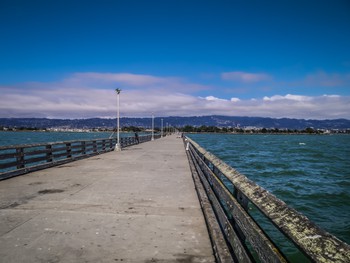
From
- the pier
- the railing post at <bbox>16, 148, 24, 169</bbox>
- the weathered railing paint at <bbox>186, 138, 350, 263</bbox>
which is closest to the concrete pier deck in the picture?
the pier

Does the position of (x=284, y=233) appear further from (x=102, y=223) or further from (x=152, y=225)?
(x=102, y=223)

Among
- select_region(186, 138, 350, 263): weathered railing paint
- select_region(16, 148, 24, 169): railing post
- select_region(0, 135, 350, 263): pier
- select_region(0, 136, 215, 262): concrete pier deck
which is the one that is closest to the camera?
select_region(186, 138, 350, 263): weathered railing paint

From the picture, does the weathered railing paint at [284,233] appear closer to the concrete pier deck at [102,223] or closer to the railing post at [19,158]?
the concrete pier deck at [102,223]

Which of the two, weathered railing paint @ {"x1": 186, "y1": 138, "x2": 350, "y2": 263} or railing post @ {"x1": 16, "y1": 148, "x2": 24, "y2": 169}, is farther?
railing post @ {"x1": 16, "y1": 148, "x2": 24, "y2": 169}

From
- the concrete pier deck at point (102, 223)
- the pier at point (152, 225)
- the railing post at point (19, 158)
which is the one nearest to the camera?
the pier at point (152, 225)

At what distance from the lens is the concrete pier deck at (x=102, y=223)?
3.65 metres

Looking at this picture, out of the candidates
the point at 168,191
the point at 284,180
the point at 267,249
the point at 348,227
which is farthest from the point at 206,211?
the point at 284,180

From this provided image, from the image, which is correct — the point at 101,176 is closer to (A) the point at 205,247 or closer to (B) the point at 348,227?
(A) the point at 205,247

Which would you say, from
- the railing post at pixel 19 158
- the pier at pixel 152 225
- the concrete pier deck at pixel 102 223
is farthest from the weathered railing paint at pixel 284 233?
the railing post at pixel 19 158

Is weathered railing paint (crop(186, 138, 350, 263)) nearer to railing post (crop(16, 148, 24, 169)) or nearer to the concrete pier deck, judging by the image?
the concrete pier deck

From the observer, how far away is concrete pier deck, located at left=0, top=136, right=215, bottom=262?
3650mm

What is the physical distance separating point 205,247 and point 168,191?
3.64 metres

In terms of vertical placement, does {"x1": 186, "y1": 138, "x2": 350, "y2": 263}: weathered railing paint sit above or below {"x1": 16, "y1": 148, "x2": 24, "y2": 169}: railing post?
above

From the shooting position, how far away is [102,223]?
15.8ft
